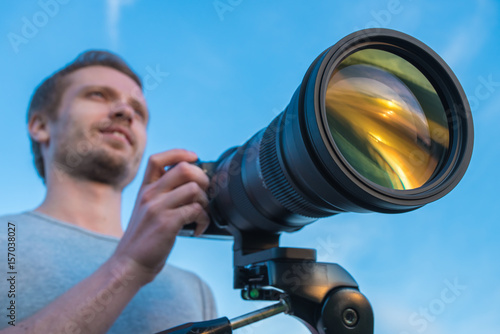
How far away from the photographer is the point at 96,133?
1.14 metres

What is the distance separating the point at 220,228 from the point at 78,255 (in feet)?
1.28

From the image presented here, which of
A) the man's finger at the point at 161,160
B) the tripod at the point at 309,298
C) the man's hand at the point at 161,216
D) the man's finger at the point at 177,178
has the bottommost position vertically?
the tripod at the point at 309,298

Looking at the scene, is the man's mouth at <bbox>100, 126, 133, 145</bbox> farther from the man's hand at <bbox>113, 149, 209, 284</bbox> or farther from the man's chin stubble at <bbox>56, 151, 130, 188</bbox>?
the man's hand at <bbox>113, 149, 209, 284</bbox>

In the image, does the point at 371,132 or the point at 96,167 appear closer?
the point at 371,132

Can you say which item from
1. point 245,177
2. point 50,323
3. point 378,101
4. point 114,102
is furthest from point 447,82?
point 114,102

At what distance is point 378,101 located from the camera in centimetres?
57

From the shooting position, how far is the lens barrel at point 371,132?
48 cm

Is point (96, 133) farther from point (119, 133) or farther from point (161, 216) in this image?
point (161, 216)

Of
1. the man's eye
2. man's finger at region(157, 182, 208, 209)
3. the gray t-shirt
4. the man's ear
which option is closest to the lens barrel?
man's finger at region(157, 182, 208, 209)

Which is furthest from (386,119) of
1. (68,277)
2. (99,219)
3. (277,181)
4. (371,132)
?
(99,219)

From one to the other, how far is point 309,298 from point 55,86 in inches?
44.3

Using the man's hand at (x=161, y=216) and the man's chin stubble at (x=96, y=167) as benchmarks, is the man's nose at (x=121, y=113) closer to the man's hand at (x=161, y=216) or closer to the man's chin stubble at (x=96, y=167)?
the man's chin stubble at (x=96, y=167)

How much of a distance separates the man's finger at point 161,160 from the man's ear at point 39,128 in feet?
1.91

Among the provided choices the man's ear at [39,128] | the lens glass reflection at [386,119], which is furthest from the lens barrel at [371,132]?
the man's ear at [39,128]
